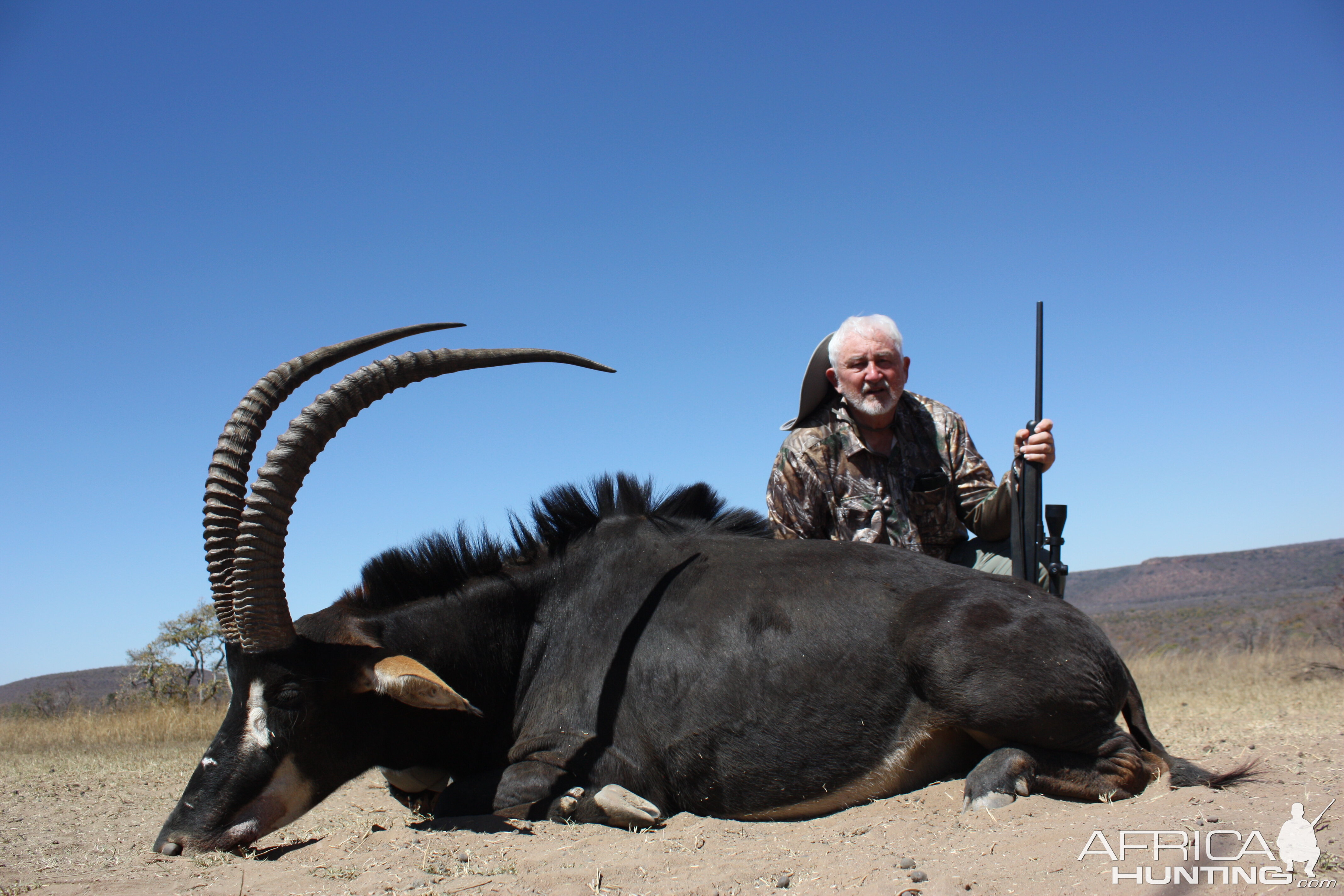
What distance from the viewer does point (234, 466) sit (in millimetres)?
4340

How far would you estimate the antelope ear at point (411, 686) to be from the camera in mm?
4156

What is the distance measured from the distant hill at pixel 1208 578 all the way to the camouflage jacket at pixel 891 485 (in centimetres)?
5714

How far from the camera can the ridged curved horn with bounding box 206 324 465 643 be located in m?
4.28

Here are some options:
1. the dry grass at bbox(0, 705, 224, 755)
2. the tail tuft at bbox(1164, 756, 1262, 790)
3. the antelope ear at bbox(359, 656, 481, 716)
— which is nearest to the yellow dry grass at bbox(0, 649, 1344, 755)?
the dry grass at bbox(0, 705, 224, 755)

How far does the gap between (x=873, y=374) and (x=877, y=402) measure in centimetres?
21

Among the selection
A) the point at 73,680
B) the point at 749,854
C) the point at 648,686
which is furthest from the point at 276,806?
the point at 73,680

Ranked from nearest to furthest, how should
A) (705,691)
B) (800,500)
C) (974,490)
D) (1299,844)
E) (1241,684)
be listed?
(1299,844), (705,691), (974,490), (800,500), (1241,684)

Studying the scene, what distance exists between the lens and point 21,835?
5176mm

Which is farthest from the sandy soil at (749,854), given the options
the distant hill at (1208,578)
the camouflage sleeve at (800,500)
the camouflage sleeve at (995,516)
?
the distant hill at (1208,578)

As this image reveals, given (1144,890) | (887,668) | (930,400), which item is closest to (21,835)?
(887,668)

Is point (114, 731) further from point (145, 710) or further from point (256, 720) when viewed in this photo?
point (256, 720)

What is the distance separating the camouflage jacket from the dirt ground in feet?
6.82

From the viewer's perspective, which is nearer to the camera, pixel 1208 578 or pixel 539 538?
pixel 539 538

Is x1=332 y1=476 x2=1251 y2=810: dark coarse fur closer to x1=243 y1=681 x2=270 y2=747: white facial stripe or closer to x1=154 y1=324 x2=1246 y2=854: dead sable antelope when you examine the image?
x1=154 y1=324 x2=1246 y2=854: dead sable antelope
